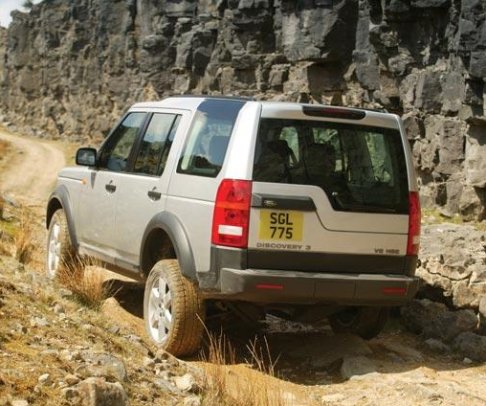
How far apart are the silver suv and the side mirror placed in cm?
106

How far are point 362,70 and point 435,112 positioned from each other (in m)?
5.31

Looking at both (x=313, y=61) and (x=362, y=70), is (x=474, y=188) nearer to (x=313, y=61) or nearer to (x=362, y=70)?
(x=362, y=70)

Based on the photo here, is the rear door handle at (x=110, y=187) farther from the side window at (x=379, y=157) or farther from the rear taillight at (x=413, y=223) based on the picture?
the rear taillight at (x=413, y=223)

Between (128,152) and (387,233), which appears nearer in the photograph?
(387,233)

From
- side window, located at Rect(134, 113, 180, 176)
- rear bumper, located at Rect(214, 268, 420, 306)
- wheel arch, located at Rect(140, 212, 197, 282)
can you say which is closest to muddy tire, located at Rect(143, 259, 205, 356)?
wheel arch, located at Rect(140, 212, 197, 282)

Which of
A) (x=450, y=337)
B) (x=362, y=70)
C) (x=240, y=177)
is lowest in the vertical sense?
(x=450, y=337)

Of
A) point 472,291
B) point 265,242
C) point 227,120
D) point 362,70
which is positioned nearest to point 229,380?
point 265,242

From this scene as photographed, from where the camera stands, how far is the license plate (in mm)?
6414

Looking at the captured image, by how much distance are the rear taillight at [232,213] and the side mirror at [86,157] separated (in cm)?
252

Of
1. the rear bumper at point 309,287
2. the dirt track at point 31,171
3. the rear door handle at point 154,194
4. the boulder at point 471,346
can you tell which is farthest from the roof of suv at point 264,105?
the dirt track at point 31,171

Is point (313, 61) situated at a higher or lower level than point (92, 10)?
lower

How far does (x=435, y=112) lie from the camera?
1983 cm

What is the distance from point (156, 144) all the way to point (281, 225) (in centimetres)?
176

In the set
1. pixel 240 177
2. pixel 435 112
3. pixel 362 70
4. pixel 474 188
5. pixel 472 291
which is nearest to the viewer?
pixel 240 177
